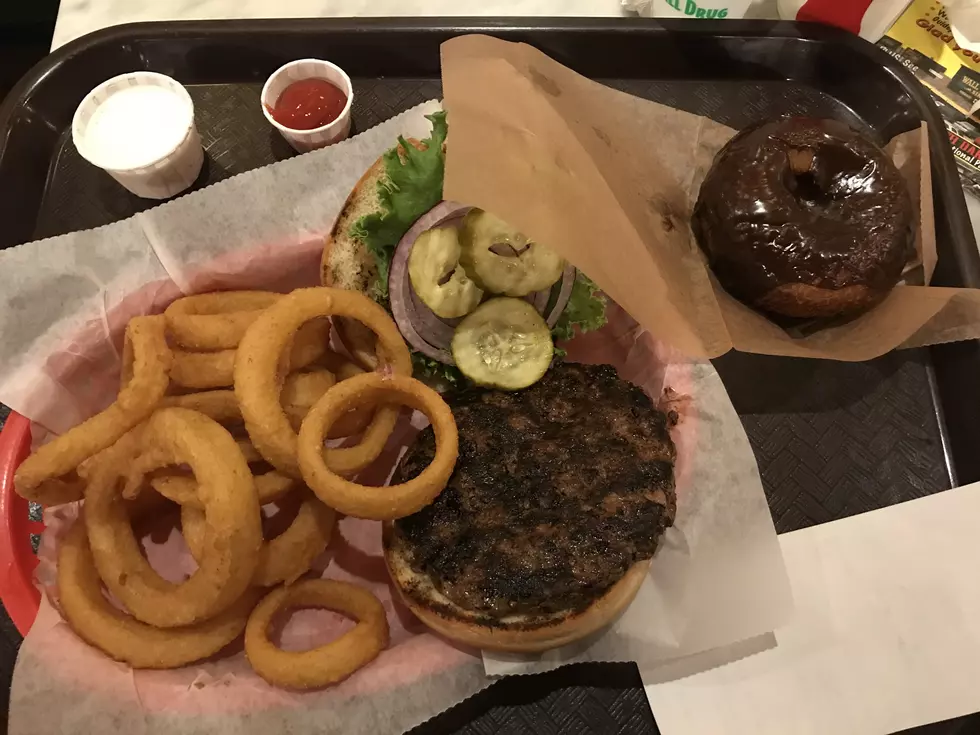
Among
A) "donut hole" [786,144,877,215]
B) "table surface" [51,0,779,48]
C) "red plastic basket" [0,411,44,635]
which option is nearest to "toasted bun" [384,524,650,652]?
"red plastic basket" [0,411,44,635]

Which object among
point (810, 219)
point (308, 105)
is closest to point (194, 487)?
point (308, 105)

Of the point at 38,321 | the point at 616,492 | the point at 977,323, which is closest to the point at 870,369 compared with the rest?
the point at 977,323

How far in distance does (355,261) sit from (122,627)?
890 millimetres

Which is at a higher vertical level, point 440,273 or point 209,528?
point 440,273

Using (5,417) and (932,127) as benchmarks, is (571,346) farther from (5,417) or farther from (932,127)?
(5,417)

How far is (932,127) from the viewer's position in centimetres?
186

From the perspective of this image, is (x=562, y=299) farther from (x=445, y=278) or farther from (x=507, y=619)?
(x=507, y=619)

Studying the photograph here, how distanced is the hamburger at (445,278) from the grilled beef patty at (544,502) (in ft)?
0.41

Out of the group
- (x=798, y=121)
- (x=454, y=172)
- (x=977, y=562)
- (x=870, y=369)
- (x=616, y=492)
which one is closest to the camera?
(x=454, y=172)

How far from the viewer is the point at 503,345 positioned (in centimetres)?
154

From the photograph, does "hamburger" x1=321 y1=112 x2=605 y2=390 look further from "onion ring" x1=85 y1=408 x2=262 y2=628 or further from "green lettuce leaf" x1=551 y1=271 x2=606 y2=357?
"onion ring" x1=85 y1=408 x2=262 y2=628

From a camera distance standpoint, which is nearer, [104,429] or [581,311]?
[104,429]

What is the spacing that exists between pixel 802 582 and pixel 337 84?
5.38 feet

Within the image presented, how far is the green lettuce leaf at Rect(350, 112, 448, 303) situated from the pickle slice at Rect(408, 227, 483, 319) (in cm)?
8
